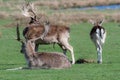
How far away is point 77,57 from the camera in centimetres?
2202

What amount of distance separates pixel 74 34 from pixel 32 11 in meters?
10.7

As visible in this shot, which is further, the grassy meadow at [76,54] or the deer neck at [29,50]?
the deer neck at [29,50]

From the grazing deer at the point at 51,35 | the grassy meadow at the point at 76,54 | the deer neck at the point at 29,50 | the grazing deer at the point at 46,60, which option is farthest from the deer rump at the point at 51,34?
the grazing deer at the point at 46,60

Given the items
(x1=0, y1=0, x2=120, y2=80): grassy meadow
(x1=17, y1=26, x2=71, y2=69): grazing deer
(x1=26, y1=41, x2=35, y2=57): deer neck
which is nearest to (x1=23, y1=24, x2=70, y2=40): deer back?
(x1=0, y1=0, x2=120, y2=80): grassy meadow

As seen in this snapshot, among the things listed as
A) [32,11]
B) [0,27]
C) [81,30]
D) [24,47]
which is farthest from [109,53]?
[0,27]

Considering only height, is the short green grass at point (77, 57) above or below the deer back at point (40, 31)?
below

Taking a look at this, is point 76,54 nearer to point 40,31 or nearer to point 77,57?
point 77,57

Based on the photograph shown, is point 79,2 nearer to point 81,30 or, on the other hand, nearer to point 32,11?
point 81,30

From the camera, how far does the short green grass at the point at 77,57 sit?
14.2 metres

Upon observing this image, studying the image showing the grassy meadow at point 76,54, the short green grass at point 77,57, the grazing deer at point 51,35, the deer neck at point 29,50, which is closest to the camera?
the short green grass at point 77,57

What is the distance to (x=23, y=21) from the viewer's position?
4078 centimetres

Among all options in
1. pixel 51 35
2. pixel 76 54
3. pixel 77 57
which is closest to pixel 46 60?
pixel 51 35

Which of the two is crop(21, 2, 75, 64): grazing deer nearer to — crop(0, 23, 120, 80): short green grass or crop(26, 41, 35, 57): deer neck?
crop(0, 23, 120, 80): short green grass

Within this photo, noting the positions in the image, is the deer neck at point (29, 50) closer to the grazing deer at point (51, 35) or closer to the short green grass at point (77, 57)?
the short green grass at point (77, 57)
